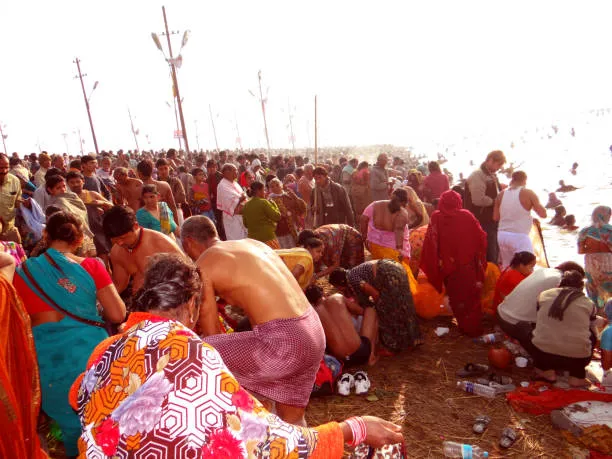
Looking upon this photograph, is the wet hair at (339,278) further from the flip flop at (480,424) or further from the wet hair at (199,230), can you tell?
the wet hair at (199,230)

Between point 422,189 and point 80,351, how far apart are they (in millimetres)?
6966

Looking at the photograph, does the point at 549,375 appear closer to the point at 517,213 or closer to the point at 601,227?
the point at 601,227

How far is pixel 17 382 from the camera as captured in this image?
2701 millimetres

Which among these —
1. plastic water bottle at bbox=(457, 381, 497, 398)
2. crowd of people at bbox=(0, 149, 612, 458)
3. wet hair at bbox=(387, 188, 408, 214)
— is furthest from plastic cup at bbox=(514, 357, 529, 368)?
wet hair at bbox=(387, 188, 408, 214)

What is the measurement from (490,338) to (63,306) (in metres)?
4.22

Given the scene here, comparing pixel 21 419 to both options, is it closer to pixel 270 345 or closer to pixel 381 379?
pixel 270 345

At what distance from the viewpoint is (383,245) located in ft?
20.3

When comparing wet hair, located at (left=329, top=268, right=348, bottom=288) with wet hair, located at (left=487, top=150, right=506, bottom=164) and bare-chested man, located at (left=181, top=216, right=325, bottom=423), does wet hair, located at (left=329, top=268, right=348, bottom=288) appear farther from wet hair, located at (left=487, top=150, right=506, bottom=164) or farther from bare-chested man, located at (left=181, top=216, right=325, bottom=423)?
wet hair, located at (left=487, top=150, right=506, bottom=164)

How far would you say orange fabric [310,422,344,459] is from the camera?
1.60 m

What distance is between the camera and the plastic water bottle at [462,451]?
3.18 meters

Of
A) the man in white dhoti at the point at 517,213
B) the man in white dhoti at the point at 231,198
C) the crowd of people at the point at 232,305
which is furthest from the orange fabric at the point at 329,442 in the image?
the man in white dhoti at the point at 231,198

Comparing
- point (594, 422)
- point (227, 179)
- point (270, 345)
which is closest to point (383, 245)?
point (227, 179)

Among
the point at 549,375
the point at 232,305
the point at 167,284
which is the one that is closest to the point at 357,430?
the point at 167,284

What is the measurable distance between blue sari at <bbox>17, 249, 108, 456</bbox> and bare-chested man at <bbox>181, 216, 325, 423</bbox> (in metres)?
0.82
